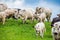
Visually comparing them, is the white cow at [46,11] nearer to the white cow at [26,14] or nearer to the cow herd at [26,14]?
the cow herd at [26,14]

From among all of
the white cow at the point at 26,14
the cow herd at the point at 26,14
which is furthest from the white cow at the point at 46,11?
the white cow at the point at 26,14

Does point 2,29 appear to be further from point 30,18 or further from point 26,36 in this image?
point 30,18

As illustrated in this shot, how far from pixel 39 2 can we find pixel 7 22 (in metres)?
0.94

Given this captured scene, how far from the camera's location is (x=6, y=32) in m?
6.65

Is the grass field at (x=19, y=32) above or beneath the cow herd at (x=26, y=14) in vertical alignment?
beneath

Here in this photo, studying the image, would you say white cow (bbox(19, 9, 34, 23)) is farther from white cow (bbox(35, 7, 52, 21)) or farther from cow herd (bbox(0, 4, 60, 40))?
white cow (bbox(35, 7, 52, 21))

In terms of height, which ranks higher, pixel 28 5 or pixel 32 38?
pixel 28 5

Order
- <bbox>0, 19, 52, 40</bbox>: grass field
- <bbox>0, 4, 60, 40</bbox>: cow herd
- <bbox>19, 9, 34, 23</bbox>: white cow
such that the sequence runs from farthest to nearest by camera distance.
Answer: <bbox>19, 9, 34, 23</bbox>: white cow, <bbox>0, 4, 60, 40</bbox>: cow herd, <bbox>0, 19, 52, 40</bbox>: grass field

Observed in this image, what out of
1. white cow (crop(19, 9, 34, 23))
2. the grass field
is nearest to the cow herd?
white cow (crop(19, 9, 34, 23))

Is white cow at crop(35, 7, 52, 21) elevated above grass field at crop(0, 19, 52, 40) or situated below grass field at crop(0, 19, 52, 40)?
above

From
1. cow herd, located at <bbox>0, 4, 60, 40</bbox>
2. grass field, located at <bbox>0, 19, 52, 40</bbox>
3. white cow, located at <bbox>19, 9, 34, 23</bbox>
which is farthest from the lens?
white cow, located at <bbox>19, 9, 34, 23</bbox>

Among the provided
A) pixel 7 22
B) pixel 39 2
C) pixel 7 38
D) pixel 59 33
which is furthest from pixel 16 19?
pixel 59 33

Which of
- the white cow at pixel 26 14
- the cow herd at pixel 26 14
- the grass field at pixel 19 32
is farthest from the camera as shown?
the white cow at pixel 26 14

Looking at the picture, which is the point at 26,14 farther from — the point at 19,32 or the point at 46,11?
the point at 19,32
